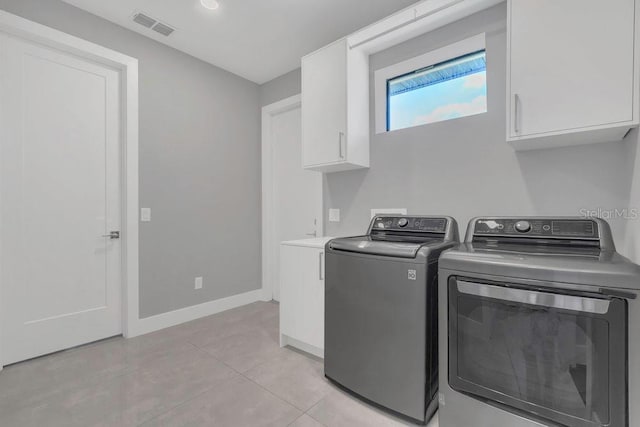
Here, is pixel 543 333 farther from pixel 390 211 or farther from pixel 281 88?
pixel 281 88

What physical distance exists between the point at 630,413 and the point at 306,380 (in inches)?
59.9

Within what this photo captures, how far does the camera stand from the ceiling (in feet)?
7.38

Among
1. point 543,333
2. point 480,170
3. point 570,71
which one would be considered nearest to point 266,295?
point 480,170

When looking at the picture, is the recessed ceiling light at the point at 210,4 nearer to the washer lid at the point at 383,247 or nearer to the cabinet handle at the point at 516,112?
the washer lid at the point at 383,247

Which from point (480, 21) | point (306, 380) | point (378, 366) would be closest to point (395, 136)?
point (480, 21)

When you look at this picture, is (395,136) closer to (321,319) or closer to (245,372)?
(321,319)

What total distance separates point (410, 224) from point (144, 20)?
2739 mm

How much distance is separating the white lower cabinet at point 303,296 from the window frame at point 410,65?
119 centimetres

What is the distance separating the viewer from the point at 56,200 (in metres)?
2.26

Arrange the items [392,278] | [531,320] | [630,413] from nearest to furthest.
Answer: [630,413]
[531,320]
[392,278]

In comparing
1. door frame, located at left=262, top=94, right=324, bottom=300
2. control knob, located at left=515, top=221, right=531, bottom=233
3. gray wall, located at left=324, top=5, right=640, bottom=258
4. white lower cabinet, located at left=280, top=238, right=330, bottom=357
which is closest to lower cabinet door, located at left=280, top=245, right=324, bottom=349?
white lower cabinet, located at left=280, top=238, right=330, bottom=357

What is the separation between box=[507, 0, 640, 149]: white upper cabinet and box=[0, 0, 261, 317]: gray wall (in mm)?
2745

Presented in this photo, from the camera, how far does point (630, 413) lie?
3.14ft

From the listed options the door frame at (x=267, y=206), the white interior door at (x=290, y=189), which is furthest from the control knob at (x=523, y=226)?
the door frame at (x=267, y=206)
